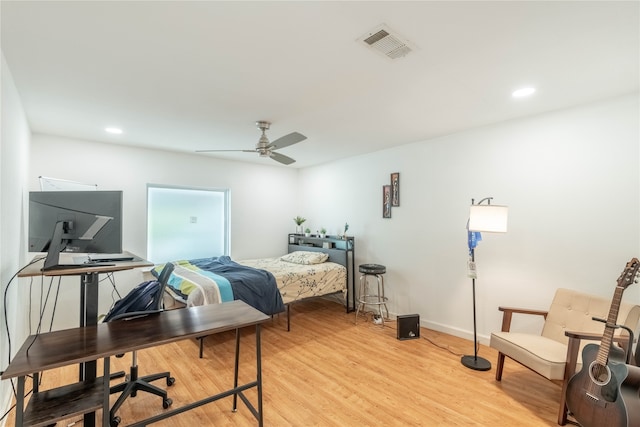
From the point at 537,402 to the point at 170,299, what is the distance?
381 cm

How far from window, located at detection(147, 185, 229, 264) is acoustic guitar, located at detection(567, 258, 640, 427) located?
15.7 ft

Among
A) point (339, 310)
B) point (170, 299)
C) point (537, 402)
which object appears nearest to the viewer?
point (537, 402)

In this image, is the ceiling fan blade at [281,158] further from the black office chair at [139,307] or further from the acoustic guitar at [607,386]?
the acoustic guitar at [607,386]

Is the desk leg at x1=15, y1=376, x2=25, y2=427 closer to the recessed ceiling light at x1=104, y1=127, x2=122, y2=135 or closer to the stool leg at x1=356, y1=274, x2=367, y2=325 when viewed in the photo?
the recessed ceiling light at x1=104, y1=127, x2=122, y2=135

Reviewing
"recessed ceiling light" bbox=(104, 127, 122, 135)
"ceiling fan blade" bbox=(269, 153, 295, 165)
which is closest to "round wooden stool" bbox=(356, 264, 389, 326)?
"ceiling fan blade" bbox=(269, 153, 295, 165)

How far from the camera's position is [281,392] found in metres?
2.50

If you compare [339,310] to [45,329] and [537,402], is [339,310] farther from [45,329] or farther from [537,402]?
[45,329]

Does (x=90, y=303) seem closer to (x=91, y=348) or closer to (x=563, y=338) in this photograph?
(x=91, y=348)

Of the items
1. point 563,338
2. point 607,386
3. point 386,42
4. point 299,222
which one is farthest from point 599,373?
point 299,222

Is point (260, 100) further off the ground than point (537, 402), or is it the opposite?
point (260, 100)

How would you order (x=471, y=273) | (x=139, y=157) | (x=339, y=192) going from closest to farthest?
(x=471, y=273) → (x=139, y=157) → (x=339, y=192)

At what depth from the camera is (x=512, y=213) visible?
326cm

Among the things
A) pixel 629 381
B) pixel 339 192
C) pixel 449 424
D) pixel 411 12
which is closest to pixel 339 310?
pixel 339 192

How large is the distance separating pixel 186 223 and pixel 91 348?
3593 mm
